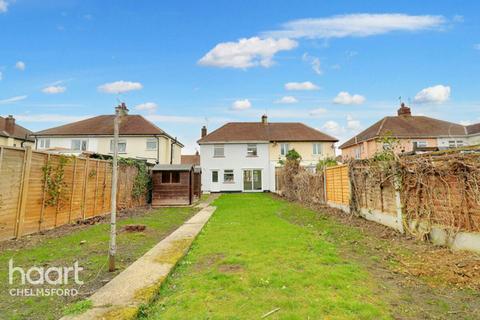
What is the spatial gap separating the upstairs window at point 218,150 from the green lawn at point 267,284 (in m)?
24.8

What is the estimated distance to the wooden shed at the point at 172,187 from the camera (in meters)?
17.3

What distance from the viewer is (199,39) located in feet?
52.3

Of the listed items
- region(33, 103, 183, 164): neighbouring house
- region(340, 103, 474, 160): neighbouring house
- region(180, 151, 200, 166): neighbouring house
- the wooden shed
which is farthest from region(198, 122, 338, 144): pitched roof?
region(180, 151, 200, 166): neighbouring house

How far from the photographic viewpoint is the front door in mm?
31562

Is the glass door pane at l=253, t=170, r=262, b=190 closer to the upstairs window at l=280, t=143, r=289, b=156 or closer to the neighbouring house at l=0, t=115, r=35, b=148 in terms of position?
the upstairs window at l=280, t=143, r=289, b=156

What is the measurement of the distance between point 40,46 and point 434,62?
19608 millimetres

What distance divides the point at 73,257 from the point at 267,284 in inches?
170

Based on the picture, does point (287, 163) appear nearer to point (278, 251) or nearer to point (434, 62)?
point (434, 62)

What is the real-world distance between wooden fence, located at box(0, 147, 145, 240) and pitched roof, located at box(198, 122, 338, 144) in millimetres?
20912

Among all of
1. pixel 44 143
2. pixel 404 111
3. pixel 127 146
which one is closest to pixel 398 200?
pixel 127 146

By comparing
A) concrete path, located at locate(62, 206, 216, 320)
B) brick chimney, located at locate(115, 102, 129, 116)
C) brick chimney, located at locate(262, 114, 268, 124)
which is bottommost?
concrete path, located at locate(62, 206, 216, 320)

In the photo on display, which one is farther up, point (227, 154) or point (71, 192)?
point (227, 154)

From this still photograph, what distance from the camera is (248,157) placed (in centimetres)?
3173

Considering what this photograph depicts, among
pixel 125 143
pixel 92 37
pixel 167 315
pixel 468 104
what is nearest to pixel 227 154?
pixel 125 143
